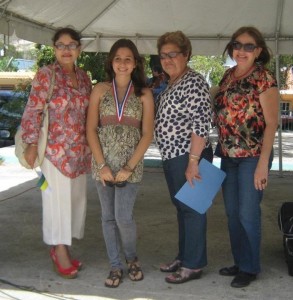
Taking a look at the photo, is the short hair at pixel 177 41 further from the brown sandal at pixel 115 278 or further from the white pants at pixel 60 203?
the brown sandal at pixel 115 278

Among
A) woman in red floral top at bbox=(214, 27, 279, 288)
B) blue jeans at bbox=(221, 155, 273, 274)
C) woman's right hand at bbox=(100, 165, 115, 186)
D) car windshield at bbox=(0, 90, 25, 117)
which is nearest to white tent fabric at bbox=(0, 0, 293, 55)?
woman's right hand at bbox=(100, 165, 115, 186)

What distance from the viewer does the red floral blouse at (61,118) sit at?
12.3ft

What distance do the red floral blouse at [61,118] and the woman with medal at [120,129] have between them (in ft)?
0.47

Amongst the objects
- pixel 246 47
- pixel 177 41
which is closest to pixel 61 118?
pixel 177 41

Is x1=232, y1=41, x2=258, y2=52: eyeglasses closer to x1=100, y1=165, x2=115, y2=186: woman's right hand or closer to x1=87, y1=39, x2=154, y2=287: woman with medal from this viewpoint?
x1=87, y1=39, x2=154, y2=287: woman with medal

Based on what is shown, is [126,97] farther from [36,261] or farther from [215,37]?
[215,37]

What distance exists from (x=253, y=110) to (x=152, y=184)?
4.77 meters

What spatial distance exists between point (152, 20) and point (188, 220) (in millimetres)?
4491

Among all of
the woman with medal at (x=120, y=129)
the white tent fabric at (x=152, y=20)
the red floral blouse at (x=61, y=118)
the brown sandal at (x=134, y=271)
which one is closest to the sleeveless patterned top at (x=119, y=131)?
the woman with medal at (x=120, y=129)

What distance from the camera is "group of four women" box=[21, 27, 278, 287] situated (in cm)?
358

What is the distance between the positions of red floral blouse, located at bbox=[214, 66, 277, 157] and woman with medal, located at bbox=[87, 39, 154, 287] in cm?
53

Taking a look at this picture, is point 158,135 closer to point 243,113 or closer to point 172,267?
point 243,113

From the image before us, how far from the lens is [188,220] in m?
3.80

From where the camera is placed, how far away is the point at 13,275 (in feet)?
13.4
